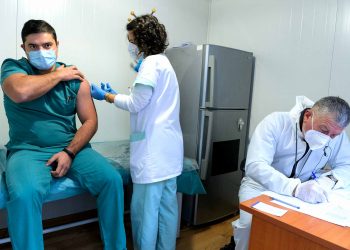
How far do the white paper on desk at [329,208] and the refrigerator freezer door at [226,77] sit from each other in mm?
1143

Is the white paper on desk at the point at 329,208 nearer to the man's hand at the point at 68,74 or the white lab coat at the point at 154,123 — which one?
the white lab coat at the point at 154,123

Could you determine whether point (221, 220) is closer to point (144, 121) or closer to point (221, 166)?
point (221, 166)

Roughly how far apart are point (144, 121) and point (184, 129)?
0.87 m

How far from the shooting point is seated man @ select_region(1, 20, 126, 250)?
4.34 feet

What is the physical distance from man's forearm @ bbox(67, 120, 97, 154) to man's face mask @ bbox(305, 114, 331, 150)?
118 centimetres

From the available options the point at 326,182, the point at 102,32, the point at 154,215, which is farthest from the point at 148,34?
the point at 326,182

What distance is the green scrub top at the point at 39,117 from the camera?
4.62ft

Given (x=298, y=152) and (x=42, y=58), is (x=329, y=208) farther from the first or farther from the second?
(x=42, y=58)

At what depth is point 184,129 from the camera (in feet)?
7.68

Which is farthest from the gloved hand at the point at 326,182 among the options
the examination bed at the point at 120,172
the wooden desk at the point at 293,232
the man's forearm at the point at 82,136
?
the man's forearm at the point at 82,136

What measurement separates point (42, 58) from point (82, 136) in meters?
0.47

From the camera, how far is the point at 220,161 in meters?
2.36

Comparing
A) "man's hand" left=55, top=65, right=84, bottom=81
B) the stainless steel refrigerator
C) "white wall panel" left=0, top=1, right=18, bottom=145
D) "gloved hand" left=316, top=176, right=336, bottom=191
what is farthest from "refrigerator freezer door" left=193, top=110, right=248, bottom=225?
"white wall panel" left=0, top=1, right=18, bottom=145

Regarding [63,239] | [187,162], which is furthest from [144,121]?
[63,239]
